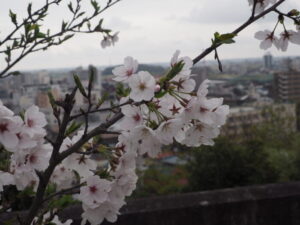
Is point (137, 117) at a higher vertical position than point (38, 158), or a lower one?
higher

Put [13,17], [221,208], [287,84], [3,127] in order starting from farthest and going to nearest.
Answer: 1. [287,84]
2. [221,208]
3. [13,17]
4. [3,127]

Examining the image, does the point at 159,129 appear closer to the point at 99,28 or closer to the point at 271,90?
the point at 99,28

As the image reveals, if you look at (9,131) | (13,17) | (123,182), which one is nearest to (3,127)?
(9,131)

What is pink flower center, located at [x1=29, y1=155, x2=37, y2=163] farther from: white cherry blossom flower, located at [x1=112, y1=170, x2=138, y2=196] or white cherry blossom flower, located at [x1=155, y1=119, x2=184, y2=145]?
white cherry blossom flower, located at [x1=155, y1=119, x2=184, y2=145]

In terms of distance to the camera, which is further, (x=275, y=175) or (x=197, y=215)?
(x=275, y=175)

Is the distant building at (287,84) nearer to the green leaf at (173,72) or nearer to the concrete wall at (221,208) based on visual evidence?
the concrete wall at (221,208)

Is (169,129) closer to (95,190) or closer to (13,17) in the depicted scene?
(95,190)

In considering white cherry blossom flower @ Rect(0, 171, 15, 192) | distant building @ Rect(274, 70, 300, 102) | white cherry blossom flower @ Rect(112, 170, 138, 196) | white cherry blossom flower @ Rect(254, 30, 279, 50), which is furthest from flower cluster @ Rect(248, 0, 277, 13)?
distant building @ Rect(274, 70, 300, 102)

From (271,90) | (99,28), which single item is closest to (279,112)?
(99,28)
